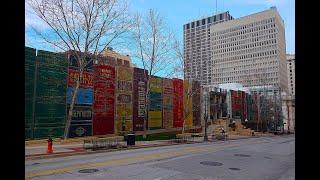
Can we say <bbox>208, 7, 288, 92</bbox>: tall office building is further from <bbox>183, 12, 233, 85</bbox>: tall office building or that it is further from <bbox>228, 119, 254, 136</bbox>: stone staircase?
<bbox>228, 119, 254, 136</bbox>: stone staircase

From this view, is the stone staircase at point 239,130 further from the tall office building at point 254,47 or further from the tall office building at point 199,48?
the tall office building at point 254,47

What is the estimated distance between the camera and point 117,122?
37531 mm

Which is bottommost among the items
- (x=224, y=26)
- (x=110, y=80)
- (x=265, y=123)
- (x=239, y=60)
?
(x=265, y=123)

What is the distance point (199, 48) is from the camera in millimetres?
64875

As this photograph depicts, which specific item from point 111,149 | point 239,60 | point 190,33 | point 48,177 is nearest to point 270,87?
point 239,60

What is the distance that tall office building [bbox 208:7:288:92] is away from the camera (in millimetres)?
88750

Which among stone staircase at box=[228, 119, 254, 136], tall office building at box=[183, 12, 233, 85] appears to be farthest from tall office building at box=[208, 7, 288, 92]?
stone staircase at box=[228, 119, 254, 136]

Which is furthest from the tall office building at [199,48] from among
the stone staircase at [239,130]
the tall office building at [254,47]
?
the stone staircase at [239,130]

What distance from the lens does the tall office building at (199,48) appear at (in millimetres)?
49594

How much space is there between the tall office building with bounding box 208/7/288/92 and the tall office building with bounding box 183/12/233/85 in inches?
145

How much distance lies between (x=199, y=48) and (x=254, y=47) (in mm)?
35658
